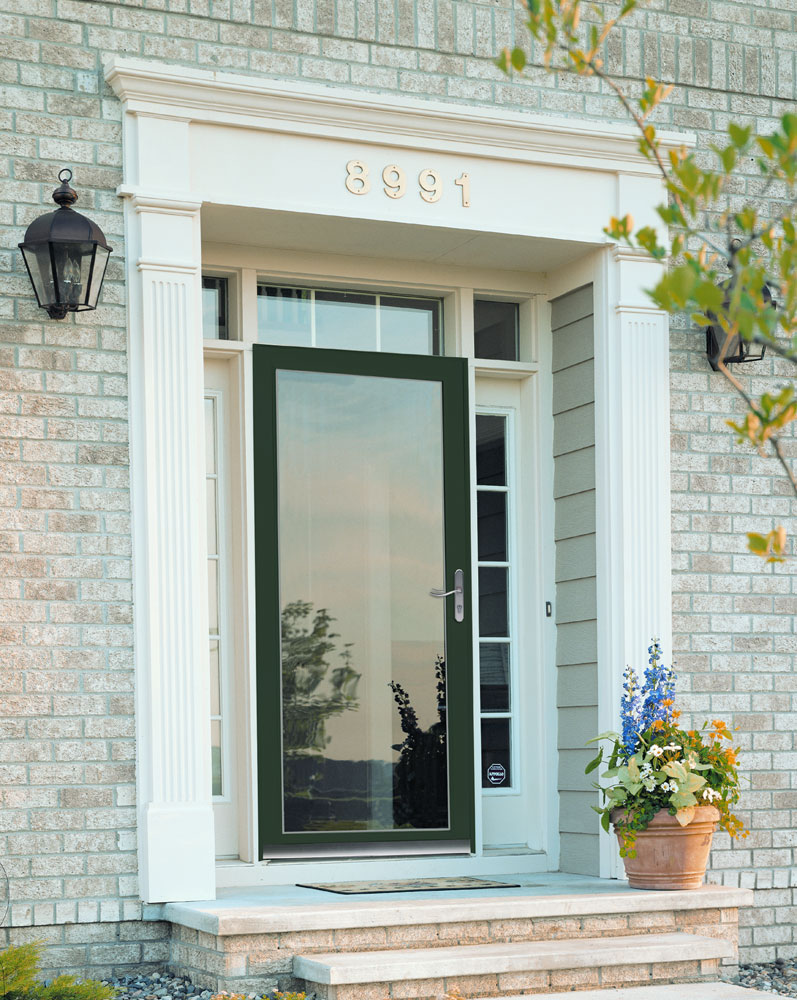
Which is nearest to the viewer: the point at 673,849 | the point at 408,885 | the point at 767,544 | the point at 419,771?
the point at 767,544

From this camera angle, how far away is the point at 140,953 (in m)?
4.56

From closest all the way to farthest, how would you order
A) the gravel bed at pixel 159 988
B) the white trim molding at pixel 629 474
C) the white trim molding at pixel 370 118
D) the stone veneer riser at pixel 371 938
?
1. the stone veneer riser at pixel 371 938
2. the gravel bed at pixel 159 988
3. the white trim molding at pixel 370 118
4. the white trim molding at pixel 629 474

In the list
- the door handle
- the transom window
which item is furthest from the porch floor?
the transom window

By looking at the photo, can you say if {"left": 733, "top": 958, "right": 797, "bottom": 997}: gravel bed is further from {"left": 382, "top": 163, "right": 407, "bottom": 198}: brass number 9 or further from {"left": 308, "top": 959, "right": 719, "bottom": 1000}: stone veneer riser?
{"left": 382, "top": 163, "right": 407, "bottom": 198}: brass number 9

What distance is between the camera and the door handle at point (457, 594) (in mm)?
5613

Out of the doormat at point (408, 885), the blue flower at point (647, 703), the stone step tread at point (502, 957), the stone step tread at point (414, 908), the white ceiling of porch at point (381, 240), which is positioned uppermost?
the white ceiling of porch at point (381, 240)

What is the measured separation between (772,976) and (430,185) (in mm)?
3367

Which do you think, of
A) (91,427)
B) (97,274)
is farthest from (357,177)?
(91,427)

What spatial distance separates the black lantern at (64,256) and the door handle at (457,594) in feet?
6.13

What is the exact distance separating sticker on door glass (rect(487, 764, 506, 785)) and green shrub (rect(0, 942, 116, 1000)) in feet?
7.56

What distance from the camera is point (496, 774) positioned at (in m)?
5.79

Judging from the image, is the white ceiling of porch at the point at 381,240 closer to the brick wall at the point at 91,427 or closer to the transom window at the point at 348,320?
the transom window at the point at 348,320

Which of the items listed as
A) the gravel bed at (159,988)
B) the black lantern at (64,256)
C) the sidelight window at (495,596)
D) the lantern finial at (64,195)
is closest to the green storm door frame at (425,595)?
the sidelight window at (495,596)

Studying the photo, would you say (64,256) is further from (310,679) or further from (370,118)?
(310,679)
